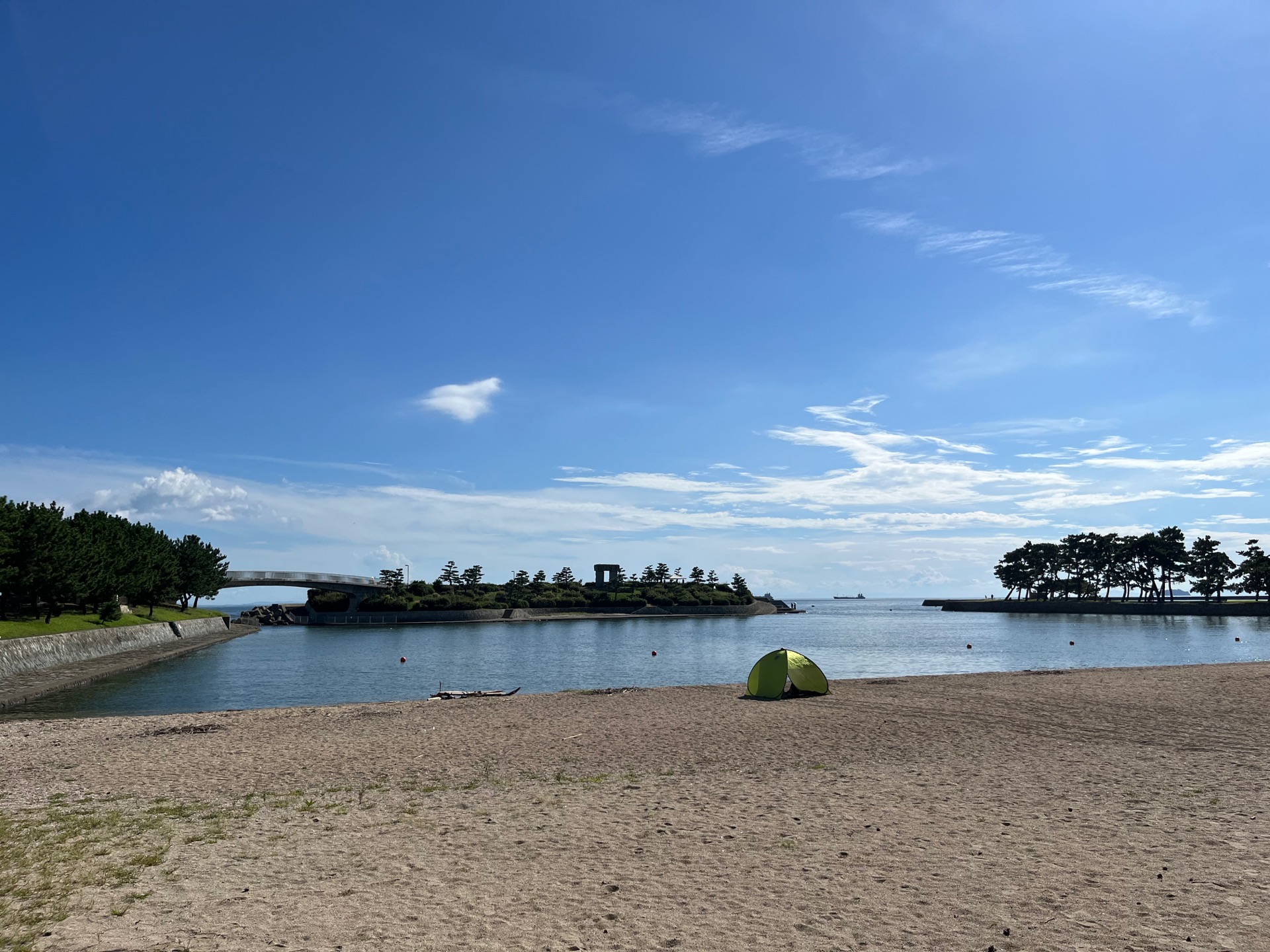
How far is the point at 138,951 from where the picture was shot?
24.1 feet

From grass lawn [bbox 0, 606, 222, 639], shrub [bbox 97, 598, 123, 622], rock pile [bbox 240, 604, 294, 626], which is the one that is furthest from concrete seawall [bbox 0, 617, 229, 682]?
rock pile [bbox 240, 604, 294, 626]

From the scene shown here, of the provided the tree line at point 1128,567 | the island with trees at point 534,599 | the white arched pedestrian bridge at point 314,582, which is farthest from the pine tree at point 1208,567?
the white arched pedestrian bridge at point 314,582

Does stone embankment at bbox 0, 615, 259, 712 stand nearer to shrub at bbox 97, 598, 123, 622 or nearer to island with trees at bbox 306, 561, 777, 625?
shrub at bbox 97, 598, 123, 622

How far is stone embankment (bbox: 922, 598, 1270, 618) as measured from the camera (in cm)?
13425

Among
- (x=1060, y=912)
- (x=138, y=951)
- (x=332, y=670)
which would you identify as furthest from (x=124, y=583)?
(x=1060, y=912)

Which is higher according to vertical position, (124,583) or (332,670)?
(124,583)

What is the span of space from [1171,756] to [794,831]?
32.9 ft

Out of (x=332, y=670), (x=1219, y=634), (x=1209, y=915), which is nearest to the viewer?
(x=1209, y=915)

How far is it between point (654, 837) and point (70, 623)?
60.7 m

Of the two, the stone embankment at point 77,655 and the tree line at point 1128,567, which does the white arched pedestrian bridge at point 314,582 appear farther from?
the tree line at point 1128,567

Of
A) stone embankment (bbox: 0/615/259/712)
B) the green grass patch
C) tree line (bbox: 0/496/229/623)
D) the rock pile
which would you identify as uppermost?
tree line (bbox: 0/496/229/623)

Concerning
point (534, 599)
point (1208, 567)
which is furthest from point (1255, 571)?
point (534, 599)

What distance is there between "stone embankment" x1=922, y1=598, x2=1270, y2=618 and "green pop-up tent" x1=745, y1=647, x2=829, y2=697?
141 meters

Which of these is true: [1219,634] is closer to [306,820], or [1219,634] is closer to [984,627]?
[984,627]
